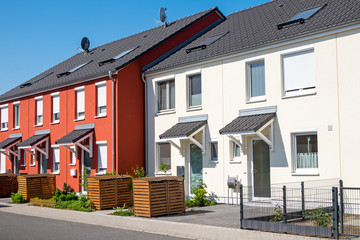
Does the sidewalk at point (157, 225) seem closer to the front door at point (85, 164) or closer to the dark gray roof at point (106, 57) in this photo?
the front door at point (85, 164)

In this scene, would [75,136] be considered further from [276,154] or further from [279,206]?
[279,206]

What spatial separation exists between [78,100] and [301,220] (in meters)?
14.5

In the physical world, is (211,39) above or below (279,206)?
above

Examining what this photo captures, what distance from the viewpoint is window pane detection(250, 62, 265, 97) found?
52.6ft

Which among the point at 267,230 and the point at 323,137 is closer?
the point at 267,230

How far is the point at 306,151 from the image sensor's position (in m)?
14.4

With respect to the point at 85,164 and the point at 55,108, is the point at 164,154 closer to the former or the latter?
the point at 85,164

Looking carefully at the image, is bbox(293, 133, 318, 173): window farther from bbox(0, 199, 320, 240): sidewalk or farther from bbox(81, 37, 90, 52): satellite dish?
bbox(81, 37, 90, 52): satellite dish

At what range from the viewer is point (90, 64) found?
80.7 ft

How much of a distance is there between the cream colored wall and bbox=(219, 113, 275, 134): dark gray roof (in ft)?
1.37

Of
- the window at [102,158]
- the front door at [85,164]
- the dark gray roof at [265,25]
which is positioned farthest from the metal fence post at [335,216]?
the front door at [85,164]

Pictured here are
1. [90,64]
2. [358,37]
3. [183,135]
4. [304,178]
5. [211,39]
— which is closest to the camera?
[358,37]

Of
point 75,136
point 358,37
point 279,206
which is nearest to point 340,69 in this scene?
point 358,37

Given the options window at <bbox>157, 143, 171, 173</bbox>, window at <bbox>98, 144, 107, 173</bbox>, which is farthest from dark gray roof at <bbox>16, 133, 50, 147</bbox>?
window at <bbox>157, 143, 171, 173</bbox>
